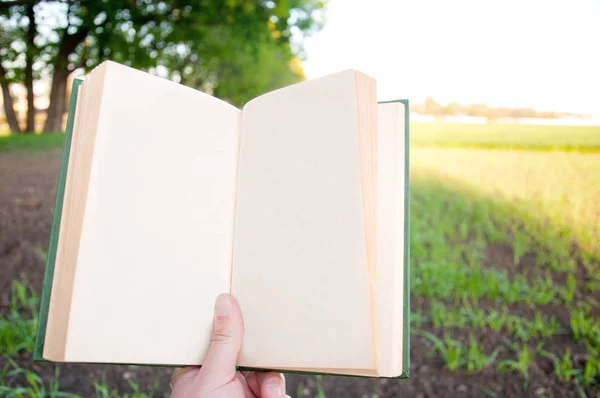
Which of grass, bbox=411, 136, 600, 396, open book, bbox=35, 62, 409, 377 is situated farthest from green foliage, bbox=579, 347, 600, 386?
open book, bbox=35, 62, 409, 377

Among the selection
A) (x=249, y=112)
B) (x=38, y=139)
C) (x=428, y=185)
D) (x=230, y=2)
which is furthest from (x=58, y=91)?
(x=249, y=112)

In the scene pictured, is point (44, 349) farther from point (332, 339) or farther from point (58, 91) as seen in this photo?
point (58, 91)

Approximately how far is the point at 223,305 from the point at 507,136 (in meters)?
2.63

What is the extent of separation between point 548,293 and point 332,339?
1.76 m

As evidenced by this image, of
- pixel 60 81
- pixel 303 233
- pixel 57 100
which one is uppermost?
pixel 60 81

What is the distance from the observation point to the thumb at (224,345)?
0.77m

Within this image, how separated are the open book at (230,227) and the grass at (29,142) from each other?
5.06 meters

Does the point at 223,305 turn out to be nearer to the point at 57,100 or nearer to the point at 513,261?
the point at 513,261

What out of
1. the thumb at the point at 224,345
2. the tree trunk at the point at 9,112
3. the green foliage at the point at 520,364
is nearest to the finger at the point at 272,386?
the thumb at the point at 224,345

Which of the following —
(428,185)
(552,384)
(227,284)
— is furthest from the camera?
(428,185)

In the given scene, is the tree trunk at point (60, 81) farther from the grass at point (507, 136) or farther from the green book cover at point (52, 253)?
the green book cover at point (52, 253)

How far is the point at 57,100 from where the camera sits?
20.2 ft

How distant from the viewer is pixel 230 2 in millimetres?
3477

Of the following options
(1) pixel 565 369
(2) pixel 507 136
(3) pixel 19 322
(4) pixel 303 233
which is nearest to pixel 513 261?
(1) pixel 565 369
